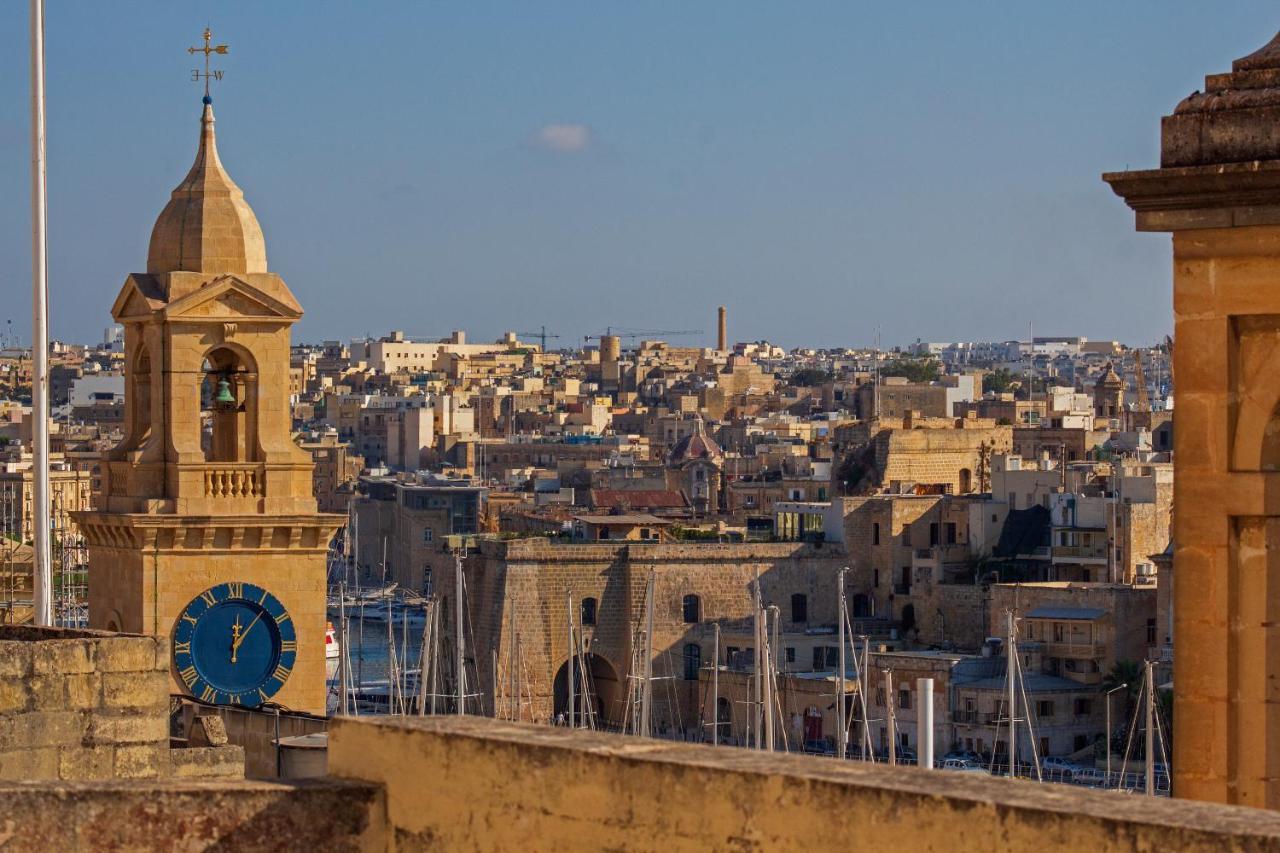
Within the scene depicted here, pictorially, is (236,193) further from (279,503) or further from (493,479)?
(493,479)

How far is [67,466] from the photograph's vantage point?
97750mm

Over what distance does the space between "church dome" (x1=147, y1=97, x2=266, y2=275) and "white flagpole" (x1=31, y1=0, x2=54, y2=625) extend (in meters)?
1.10

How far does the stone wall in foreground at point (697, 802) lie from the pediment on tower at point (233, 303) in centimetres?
936

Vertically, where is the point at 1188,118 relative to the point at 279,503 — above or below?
above

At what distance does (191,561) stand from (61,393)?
149 metres

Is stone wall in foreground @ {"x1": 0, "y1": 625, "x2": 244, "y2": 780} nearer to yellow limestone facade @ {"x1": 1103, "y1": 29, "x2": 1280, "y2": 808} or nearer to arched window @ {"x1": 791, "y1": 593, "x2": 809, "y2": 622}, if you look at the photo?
yellow limestone facade @ {"x1": 1103, "y1": 29, "x2": 1280, "y2": 808}

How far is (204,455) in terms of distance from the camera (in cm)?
1481

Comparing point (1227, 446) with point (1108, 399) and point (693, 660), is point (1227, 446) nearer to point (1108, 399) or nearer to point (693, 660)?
point (693, 660)

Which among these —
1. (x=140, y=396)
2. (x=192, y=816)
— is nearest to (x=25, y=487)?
(x=140, y=396)

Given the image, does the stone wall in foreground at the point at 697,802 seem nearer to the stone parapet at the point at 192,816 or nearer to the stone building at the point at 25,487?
the stone parapet at the point at 192,816

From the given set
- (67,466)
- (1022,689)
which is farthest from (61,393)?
(1022,689)

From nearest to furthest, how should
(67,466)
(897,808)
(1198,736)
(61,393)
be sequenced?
(897,808), (1198,736), (67,466), (61,393)

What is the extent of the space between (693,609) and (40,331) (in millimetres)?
51849

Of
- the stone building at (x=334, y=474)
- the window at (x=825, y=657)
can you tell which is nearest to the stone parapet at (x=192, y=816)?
the window at (x=825, y=657)
